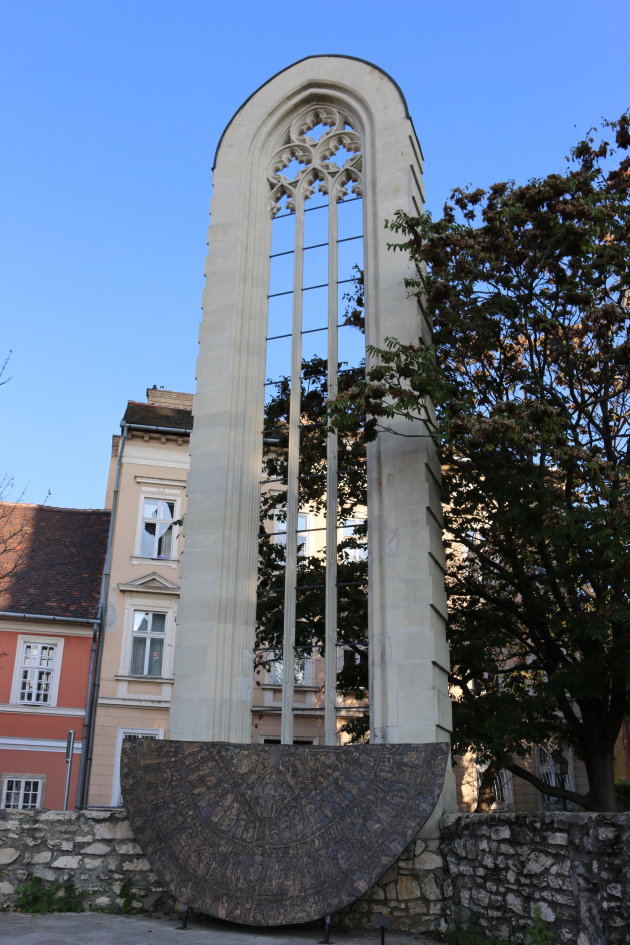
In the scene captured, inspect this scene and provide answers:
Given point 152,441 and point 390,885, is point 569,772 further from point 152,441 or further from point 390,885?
point 390,885

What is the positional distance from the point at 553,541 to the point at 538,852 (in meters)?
3.38

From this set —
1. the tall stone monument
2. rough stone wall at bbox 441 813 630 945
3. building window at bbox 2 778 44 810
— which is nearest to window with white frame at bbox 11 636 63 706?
building window at bbox 2 778 44 810

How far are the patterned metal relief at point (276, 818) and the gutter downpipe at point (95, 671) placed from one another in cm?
1427

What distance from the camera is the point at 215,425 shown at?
10070mm

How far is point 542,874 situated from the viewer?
20.4 feet

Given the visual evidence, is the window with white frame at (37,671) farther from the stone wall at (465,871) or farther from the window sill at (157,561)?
the stone wall at (465,871)

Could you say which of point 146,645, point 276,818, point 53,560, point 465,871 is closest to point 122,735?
point 146,645

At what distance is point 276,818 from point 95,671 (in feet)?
51.9

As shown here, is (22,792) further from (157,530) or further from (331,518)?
(331,518)

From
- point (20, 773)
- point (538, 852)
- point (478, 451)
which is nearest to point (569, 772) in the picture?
point (20, 773)

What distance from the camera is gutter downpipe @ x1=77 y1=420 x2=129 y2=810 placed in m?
21.0

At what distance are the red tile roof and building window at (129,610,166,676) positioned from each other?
1.18m

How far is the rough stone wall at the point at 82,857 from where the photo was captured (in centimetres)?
775

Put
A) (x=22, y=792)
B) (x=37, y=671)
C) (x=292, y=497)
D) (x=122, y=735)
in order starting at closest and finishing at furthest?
1. (x=292, y=497)
2. (x=22, y=792)
3. (x=122, y=735)
4. (x=37, y=671)
